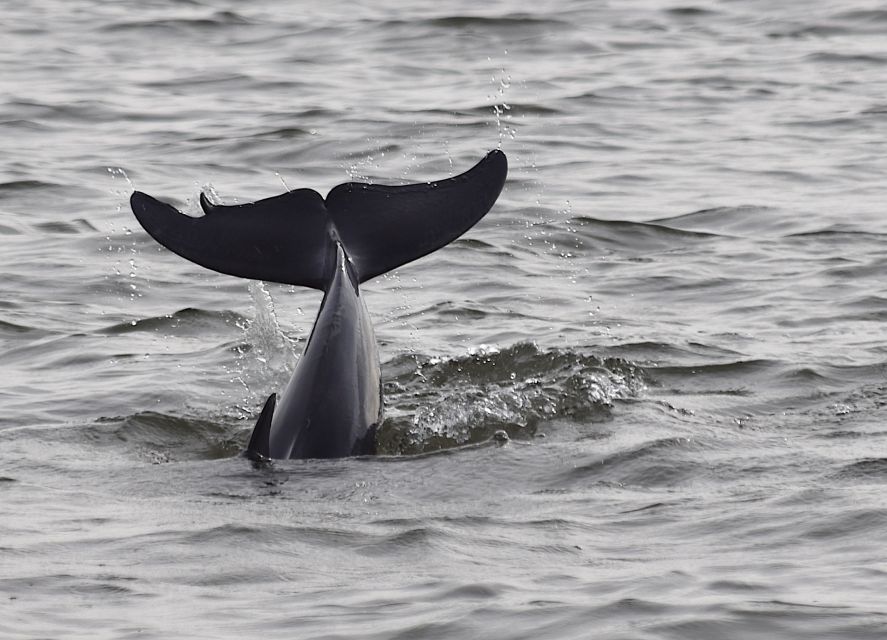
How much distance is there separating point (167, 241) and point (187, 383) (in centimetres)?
192

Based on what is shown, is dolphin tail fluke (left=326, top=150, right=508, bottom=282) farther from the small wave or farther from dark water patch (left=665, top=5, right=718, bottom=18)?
dark water patch (left=665, top=5, right=718, bottom=18)

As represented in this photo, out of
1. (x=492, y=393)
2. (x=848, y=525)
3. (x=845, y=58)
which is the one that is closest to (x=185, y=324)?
(x=492, y=393)

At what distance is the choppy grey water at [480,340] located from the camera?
6.84 m

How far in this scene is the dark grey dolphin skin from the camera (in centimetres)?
A: 841

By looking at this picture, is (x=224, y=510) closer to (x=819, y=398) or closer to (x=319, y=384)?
(x=319, y=384)

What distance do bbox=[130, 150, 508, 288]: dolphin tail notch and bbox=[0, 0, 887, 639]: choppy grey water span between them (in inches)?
35.0

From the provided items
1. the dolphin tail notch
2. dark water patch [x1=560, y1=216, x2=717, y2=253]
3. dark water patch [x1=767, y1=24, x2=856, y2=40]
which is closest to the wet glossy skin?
the dolphin tail notch

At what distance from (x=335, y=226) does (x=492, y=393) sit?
1.34 metres

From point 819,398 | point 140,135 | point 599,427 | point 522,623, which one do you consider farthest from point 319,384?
point 140,135

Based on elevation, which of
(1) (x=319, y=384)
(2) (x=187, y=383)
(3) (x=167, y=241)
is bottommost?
(2) (x=187, y=383)

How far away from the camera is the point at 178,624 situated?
644 centimetres

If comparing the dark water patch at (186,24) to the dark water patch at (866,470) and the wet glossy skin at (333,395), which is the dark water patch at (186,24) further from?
the dark water patch at (866,470)

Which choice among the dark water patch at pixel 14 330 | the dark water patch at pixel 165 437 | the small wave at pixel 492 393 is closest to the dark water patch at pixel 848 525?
the small wave at pixel 492 393

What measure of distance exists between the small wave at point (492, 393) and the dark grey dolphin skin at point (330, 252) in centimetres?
45
